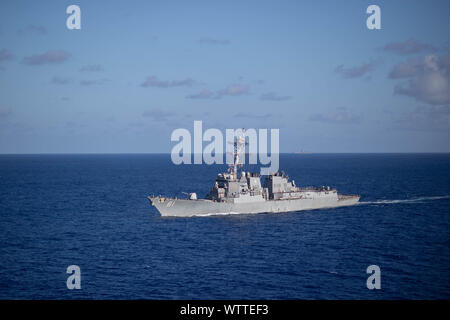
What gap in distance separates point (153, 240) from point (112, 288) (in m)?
15.8

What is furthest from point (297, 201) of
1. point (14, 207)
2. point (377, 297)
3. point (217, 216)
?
point (14, 207)

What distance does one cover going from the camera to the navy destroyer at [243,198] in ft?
209

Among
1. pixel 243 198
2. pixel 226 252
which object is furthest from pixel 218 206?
pixel 226 252

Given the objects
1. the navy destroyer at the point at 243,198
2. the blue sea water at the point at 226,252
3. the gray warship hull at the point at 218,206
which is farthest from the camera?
the navy destroyer at the point at 243,198

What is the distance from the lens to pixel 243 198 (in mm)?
65562

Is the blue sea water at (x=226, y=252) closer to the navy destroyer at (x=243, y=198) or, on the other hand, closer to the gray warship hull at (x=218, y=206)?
the gray warship hull at (x=218, y=206)

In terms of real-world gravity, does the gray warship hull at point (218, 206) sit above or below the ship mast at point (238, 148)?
below

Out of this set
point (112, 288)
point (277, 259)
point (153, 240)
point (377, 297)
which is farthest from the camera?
point (153, 240)

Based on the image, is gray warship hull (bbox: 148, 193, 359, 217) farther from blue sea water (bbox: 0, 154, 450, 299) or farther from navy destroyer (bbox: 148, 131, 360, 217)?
blue sea water (bbox: 0, 154, 450, 299)

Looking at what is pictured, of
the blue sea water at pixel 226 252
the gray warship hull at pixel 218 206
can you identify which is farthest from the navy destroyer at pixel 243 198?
the blue sea water at pixel 226 252

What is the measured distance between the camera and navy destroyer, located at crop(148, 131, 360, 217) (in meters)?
63.6

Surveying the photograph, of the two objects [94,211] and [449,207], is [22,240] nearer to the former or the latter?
[94,211]

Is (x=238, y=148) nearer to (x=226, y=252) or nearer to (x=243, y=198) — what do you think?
(x=243, y=198)

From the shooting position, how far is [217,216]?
6500 centimetres
